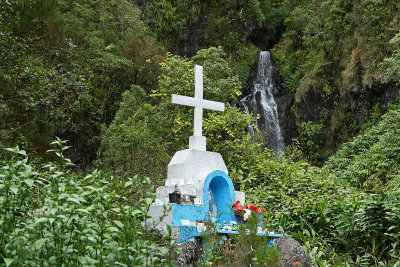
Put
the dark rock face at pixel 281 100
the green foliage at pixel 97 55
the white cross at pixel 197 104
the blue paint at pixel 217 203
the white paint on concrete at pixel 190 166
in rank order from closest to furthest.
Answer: the blue paint at pixel 217 203 < the white paint on concrete at pixel 190 166 < the white cross at pixel 197 104 < the green foliage at pixel 97 55 < the dark rock face at pixel 281 100

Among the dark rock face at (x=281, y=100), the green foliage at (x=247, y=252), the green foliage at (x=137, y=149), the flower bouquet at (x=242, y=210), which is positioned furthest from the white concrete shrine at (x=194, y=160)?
the dark rock face at (x=281, y=100)

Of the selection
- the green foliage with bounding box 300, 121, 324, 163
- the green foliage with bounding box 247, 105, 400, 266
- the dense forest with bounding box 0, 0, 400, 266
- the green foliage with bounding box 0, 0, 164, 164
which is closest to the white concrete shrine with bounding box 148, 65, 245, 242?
the dense forest with bounding box 0, 0, 400, 266

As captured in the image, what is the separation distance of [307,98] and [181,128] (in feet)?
24.1

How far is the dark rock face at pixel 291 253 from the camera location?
563 centimetres

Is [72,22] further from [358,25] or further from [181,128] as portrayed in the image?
[358,25]

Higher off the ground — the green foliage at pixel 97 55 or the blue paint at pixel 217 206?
the green foliage at pixel 97 55

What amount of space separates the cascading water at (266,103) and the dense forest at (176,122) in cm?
48

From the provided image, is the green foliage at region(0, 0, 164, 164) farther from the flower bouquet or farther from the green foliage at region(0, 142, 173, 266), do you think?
the green foliage at region(0, 142, 173, 266)

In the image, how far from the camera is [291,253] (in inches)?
226

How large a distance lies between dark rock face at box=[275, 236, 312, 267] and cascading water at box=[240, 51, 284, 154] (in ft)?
42.2

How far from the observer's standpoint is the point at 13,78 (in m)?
6.24

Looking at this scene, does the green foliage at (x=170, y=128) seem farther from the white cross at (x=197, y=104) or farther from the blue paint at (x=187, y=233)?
the blue paint at (x=187, y=233)

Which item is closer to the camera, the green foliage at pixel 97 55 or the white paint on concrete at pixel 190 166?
the white paint on concrete at pixel 190 166

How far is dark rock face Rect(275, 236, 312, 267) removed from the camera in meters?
5.63
